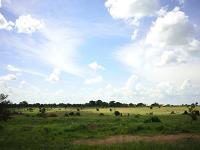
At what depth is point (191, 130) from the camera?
42188 millimetres

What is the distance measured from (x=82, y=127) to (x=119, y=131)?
6.43 meters

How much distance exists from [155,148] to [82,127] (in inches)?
897

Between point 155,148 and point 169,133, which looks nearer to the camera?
point 155,148

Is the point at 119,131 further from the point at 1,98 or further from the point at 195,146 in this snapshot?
the point at 1,98

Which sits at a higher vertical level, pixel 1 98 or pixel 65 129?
pixel 1 98

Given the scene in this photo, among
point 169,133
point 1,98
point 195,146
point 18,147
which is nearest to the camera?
point 195,146

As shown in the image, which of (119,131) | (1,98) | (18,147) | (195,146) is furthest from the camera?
(1,98)

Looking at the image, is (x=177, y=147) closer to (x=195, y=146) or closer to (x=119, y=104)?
(x=195, y=146)

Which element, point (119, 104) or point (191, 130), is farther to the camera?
point (119, 104)

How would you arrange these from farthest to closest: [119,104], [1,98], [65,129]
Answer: [119,104], [1,98], [65,129]

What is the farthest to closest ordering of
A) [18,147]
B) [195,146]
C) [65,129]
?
[65,129] → [18,147] → [195,146]

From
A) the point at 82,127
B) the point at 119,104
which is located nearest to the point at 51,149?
the point at 82,127

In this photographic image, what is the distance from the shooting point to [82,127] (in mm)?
46906

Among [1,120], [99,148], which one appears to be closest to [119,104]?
[1,120]
